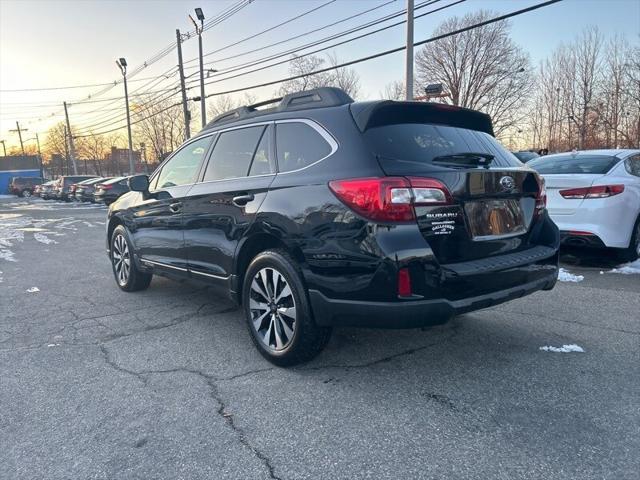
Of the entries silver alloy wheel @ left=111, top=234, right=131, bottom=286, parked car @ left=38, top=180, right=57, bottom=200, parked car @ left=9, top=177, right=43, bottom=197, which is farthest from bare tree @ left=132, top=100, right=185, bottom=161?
silver alloy wheel @ left=111, top=234, right=131, bottom=286

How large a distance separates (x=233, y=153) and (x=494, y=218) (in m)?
2.20

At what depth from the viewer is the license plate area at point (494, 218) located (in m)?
2.85

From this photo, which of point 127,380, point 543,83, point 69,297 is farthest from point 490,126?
point 543,83

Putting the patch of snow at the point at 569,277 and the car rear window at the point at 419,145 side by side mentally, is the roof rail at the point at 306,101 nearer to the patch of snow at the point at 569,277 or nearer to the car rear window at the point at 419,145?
the car rear window at the point at 419,145

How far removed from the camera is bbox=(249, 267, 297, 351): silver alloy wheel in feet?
10.5

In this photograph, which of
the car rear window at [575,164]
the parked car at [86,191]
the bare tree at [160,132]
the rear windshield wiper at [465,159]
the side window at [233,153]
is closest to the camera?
the rear windshield wiper at [465,159]

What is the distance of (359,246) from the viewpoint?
269 centimetres

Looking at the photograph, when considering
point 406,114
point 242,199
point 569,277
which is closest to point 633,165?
point 569,277

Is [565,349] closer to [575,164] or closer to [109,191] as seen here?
[575,164]

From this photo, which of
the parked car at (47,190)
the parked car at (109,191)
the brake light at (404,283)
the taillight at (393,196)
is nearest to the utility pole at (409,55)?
the taillight at (393,196)

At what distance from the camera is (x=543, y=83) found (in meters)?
42.6

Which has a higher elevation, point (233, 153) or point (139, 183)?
point (233, 153)

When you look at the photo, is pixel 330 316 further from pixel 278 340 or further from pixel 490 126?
pixel 490 126

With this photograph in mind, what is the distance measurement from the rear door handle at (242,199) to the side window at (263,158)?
206 millimetres
